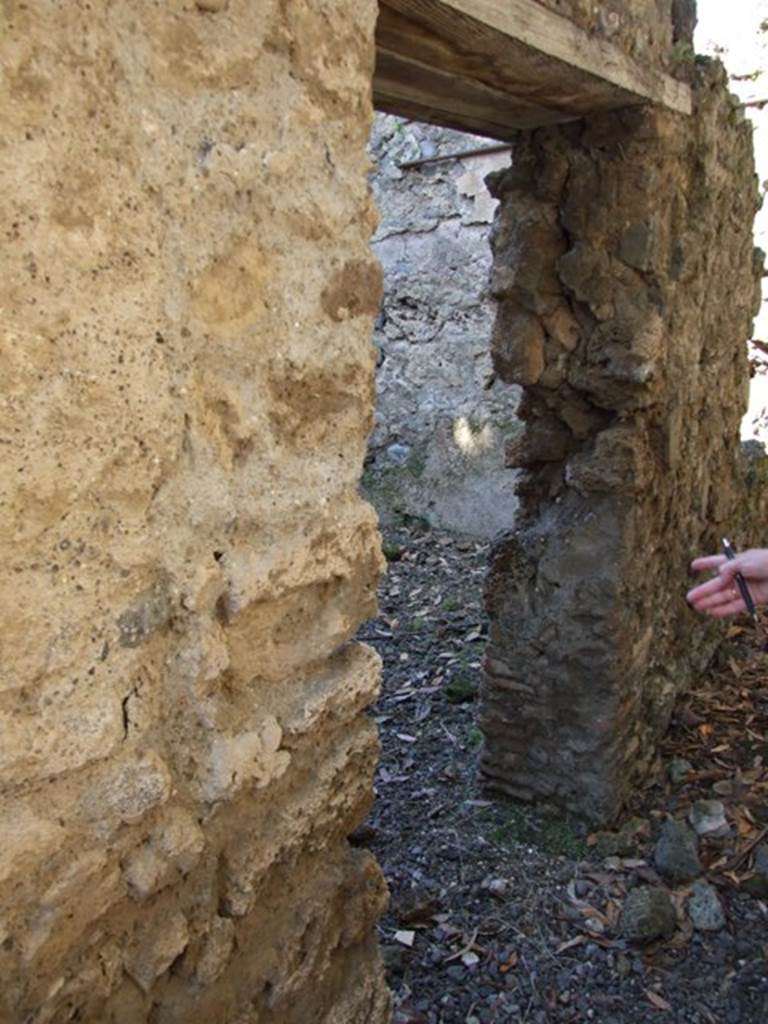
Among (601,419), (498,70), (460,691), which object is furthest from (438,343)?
(498,70)

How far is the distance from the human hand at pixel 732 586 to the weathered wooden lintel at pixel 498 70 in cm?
121

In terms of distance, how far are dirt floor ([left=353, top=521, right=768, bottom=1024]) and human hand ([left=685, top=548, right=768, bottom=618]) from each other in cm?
86

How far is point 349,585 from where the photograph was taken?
148 cm

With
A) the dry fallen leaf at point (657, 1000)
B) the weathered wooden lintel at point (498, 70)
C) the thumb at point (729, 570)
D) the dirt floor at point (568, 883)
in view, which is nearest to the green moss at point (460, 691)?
the dirt floor at point (568, 883)

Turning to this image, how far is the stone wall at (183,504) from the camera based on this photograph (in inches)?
39.5

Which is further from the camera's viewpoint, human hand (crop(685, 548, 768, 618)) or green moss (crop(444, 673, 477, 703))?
green moss (crop(444, 673, 477, 703))

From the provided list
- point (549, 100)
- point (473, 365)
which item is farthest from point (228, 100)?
point (473, 365)

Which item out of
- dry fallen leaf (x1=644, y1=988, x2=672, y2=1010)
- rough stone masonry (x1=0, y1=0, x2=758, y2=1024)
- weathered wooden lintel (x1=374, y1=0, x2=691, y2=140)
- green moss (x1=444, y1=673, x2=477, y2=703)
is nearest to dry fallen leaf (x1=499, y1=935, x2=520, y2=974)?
dry fallen leaf (x1=644, y1=988, x2=672, y2=1010)

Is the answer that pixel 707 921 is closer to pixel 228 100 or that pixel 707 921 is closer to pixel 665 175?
pixel 665 175

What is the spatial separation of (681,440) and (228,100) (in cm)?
222

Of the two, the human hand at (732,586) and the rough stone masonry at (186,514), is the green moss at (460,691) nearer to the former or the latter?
the human hand at (732,586)

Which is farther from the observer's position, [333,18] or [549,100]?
[549,100]

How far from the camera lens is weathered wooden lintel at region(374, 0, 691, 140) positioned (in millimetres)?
1788

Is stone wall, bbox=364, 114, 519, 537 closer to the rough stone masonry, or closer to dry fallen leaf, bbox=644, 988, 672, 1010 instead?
dry fallen leaf, bbox=644, 988, 672, 1010
